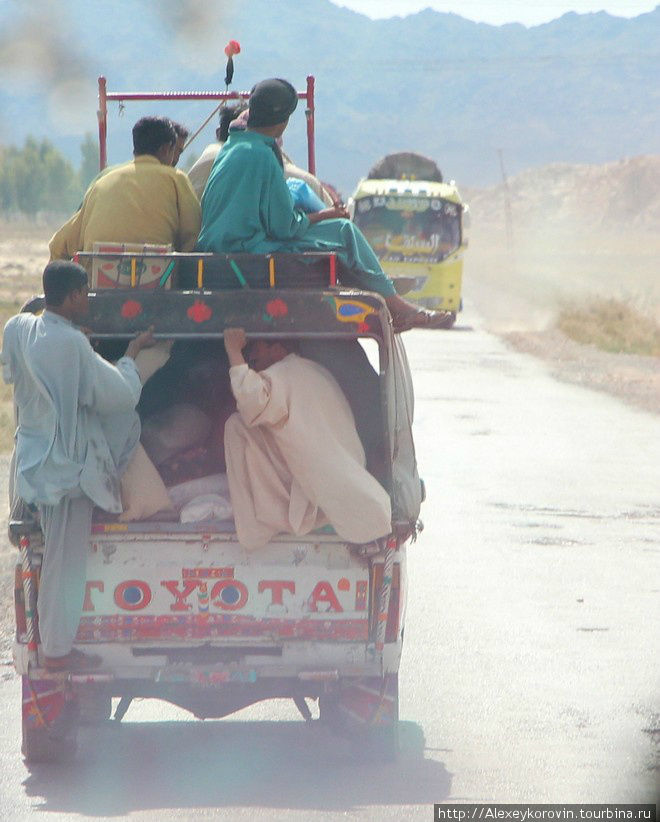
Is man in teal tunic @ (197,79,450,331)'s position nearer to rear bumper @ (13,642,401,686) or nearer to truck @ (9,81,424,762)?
truck @ (9,81,424,762)

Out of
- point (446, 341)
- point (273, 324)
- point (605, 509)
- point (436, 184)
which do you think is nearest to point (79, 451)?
point (273, 324)

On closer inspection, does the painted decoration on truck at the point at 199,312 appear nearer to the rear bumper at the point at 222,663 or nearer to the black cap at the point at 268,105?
the black cap at the point at 268,105

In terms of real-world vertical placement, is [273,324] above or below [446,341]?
above

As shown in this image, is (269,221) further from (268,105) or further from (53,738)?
(53,738)

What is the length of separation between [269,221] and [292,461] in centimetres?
103

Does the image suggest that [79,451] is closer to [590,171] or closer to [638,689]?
[638,689]

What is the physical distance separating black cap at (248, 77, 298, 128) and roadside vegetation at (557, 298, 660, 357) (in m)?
21.8

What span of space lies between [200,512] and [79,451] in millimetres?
516

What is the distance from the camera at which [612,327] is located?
32094 mm

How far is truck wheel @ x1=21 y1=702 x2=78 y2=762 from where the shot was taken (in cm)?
559

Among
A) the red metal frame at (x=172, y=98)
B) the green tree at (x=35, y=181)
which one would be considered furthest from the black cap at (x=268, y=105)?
the green tree at (x=35, y=181)

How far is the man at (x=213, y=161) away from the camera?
6671 mm

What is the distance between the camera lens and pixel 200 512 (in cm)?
553

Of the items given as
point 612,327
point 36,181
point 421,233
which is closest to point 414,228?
point 421,233
